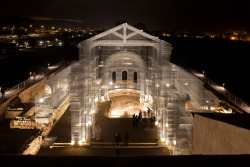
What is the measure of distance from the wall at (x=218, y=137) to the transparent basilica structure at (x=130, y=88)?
7.60 m

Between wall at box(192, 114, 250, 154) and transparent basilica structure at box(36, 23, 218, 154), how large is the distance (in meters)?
7.60

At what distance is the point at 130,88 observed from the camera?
24.6 meters

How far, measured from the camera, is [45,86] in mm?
17172

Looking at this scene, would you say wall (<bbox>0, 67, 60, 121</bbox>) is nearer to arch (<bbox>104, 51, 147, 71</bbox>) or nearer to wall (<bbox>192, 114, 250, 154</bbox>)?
arch (<bbox>104, 51, 147, 71</bbox>)

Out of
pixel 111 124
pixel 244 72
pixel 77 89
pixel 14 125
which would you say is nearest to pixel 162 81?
pixel 111 124

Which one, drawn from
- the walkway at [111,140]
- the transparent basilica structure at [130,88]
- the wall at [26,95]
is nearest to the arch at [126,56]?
the transparent basilica structure at [130,88]

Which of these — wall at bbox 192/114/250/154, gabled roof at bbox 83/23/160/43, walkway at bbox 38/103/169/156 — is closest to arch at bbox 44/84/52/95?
walkway at bbox 38/103/169/156

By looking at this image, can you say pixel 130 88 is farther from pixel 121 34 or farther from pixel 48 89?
pixel 48 89

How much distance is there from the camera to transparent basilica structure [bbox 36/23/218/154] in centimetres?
1334

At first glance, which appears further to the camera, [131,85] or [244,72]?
[244,72]

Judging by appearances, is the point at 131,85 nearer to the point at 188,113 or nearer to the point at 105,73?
the point at 105,73

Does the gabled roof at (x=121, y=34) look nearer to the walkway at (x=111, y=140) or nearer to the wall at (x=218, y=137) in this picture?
the walkway at (x=111, y=140)

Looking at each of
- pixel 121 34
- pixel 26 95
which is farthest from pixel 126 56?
pixel 26 95

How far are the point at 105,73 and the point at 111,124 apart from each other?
742 cm
